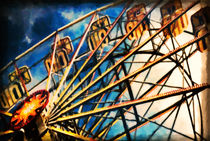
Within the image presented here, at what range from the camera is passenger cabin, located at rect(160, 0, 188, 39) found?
7.14m

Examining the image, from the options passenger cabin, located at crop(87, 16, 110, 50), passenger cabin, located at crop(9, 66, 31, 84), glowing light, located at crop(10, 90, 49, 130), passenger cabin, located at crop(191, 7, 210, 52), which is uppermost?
passenger cabin, located at crop(87, 16, 110, 50)

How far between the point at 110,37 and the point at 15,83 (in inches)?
252

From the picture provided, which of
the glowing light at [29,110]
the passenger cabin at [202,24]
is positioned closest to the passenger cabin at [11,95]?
the glowing light at [29,110]

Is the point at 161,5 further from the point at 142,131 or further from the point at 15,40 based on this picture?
the point at 15,40

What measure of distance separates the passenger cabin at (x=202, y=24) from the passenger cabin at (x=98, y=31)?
4.19 m

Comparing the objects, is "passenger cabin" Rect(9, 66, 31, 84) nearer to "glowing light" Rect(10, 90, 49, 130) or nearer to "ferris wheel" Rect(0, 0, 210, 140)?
"ferris wheel" Rect(0, 0, 210, 140)

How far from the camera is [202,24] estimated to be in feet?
22.8

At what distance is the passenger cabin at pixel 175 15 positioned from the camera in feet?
23.4

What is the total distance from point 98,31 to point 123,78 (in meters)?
4.09

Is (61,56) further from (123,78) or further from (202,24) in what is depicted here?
(202,24)

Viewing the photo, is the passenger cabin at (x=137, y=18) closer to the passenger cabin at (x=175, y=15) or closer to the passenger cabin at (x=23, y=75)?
the passenger cabin at (x=175, y=15)

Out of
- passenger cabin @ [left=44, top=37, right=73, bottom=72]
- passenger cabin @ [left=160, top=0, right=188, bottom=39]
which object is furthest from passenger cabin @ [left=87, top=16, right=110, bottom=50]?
passenger cabin @ [left=160, top=0, right=188, bottom=39]

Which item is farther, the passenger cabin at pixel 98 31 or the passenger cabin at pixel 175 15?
the passenger cabin at pixel 98 31

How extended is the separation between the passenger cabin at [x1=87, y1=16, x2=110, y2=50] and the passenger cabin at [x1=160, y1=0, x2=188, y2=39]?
292 cm
